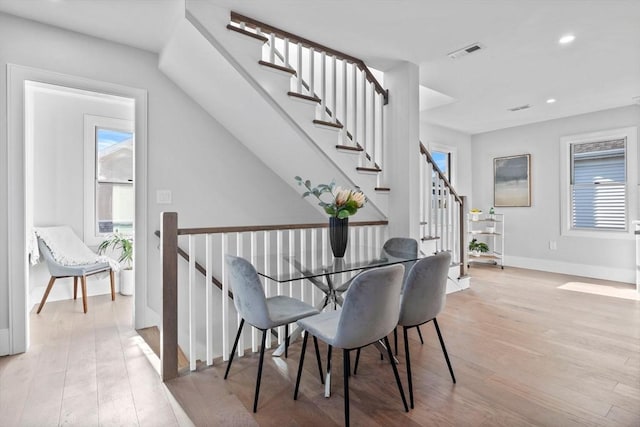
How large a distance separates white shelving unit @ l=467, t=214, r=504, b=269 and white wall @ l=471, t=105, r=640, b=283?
15cm

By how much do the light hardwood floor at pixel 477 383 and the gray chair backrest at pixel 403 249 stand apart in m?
0.65

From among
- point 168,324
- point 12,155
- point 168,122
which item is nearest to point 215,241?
point 168,122

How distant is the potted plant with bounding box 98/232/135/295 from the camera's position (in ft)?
13.9

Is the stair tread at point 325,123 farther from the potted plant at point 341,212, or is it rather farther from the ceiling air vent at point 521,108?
the ceiling air vent at point 521,108

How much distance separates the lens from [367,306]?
1.57 meters

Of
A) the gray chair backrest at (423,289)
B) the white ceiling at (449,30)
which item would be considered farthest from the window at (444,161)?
the gray chair backrest at (423,289)

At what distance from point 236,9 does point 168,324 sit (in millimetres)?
2277

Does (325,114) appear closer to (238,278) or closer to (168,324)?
(238,278)

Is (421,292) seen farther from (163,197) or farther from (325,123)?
(163,197)

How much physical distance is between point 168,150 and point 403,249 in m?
2.37

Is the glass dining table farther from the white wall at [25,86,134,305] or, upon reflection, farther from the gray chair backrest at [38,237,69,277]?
the white wall at [25,86,134,305]

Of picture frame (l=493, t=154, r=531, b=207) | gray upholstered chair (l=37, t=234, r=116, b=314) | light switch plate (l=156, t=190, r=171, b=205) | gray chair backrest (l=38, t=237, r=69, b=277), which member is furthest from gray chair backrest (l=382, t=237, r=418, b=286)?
picture frame (l=493, t=154, r=531, b=207)

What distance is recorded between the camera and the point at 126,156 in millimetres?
4543

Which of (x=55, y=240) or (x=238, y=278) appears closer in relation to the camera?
(x=238, y=278)
